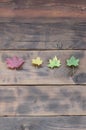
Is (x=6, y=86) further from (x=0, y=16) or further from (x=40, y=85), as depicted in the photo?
(x=0, y=16)

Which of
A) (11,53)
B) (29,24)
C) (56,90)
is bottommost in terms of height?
(56,90)

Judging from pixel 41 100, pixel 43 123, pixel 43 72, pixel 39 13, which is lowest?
pixel 43 123

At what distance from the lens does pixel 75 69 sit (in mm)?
1943

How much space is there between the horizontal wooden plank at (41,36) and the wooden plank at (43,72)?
0.03 metres

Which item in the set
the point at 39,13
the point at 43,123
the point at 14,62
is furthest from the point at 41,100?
the point at 39,13

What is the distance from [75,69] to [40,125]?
303 mm

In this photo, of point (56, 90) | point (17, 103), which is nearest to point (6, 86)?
point (17, 103)

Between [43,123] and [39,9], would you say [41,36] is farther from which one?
[43,123]

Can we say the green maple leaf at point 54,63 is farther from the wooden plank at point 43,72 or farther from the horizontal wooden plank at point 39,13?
the horizontal wooden plank at point 39,13

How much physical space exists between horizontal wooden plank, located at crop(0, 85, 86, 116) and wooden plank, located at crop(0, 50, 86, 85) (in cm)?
3

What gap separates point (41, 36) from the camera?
77.2 inches

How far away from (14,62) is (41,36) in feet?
0.58

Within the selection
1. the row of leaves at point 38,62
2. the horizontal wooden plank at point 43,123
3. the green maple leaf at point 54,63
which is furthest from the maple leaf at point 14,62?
the horizontal wooden plank at point 43,123

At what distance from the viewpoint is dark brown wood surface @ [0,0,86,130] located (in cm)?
189
